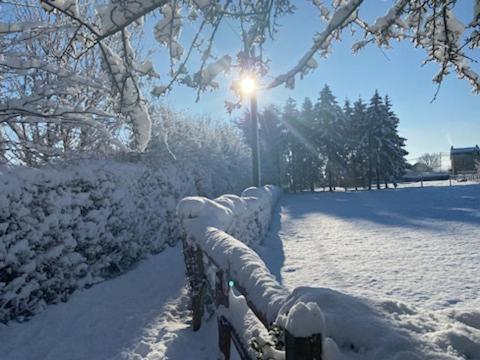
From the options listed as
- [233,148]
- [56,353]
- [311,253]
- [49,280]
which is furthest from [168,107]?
[56,353]

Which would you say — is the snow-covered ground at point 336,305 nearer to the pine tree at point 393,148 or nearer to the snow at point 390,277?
the snow at point 390,277

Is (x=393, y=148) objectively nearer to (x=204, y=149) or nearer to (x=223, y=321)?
(x=204, y=149)

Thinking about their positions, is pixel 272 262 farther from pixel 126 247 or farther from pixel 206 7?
pixel 206 7

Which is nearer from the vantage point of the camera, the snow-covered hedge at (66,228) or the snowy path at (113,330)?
the snowy path at (113,330)

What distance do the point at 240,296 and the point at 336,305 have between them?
216 cm

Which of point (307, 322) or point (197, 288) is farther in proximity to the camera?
point (197, 288)

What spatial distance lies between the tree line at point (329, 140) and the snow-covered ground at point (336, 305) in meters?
29.6

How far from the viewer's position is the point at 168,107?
656 inches

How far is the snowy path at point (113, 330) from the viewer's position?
393 cm

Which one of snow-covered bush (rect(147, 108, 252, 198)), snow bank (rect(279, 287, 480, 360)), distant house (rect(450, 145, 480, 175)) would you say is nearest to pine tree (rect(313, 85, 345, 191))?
snow-covered bush (rect(147, 108, 252, 198))

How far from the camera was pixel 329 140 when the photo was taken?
3959 cm

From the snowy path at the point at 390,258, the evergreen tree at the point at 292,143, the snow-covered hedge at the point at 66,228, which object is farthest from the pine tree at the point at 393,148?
the snow-covered hedge at the point at 66,228

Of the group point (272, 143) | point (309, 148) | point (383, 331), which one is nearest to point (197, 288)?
point (383, 331)

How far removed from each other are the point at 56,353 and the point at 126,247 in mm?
3145
